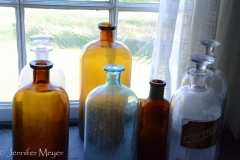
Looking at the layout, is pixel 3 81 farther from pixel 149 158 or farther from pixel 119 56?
pixel 149 158

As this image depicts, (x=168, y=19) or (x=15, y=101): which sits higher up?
(x=168, y=19)

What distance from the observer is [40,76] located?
773mm

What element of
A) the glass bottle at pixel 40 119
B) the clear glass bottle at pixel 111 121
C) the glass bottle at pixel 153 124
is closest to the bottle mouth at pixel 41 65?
the glass bottle at pixel 40 119

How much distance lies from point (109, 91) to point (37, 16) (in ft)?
1.34

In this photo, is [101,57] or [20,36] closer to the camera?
[101,57]

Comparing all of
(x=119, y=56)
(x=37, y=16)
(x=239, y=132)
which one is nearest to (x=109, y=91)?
(x=119, y=56)

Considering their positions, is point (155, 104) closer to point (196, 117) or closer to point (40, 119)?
point (196, 117)

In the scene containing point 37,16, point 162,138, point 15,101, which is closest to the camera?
point 15,101

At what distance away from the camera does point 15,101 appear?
790mm

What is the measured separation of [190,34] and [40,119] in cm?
47

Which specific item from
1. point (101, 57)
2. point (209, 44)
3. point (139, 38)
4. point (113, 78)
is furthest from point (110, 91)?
point (139, 38)

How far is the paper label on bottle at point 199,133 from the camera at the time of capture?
2.56 ft

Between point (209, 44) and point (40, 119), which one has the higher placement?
point (209, 44)

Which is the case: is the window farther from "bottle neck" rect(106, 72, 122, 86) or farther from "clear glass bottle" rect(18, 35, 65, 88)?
"bottle neck" rect(106, 72, 122, 86)
